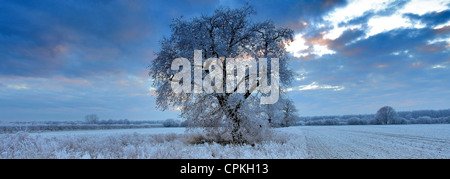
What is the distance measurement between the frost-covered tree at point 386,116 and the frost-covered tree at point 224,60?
6966 cm

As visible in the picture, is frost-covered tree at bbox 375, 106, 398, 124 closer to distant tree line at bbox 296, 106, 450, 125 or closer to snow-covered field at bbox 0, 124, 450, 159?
distant tree line at bbox 296, 106, 450, 125

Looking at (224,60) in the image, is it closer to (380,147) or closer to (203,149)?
(203,149)

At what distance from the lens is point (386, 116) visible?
217 ft

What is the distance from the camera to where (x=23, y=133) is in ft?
38.9

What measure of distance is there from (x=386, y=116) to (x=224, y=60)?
7417 cm

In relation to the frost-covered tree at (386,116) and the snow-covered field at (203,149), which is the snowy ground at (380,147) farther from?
the frost-covered tree at (386,116)

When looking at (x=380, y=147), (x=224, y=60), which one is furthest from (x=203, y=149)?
(x=380, y=147)

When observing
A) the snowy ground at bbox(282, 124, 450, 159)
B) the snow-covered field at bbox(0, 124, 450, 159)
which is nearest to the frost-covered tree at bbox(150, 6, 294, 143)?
the snow-covered field at bbox(0, 124, 450, 159)

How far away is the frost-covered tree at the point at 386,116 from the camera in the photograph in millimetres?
65312

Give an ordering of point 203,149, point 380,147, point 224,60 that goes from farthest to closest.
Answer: point 224,60 → point 380,147 → point 203,149

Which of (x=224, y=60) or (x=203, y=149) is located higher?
(x=224, y=60)

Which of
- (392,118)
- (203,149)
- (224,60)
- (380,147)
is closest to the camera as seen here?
(203,149)

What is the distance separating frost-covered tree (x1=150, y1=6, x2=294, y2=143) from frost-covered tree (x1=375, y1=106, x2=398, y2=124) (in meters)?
69.7
